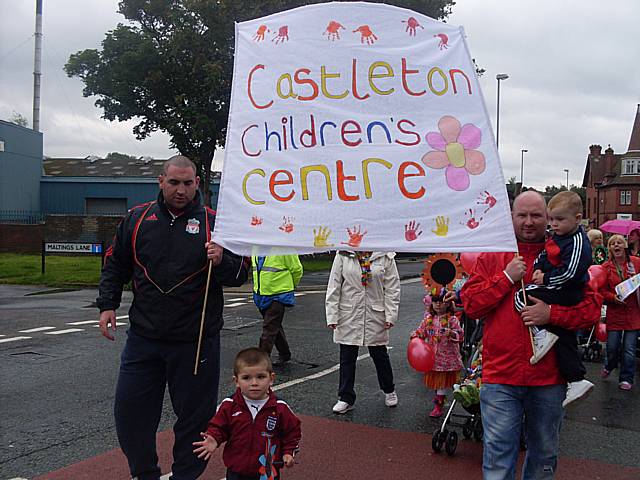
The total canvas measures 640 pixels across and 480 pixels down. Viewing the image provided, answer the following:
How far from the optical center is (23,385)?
295 inches

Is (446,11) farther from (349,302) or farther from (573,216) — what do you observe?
(573,216)

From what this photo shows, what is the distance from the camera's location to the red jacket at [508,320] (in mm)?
3523

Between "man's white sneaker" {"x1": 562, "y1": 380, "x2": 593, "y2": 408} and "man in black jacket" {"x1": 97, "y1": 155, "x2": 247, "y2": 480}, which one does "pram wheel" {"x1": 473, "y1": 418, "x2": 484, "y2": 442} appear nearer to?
"man's white sneaker" {"x1": 562, "y1": 380, "x2": 593, "y2": 408}

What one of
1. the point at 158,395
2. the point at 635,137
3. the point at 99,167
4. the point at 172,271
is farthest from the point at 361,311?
the point at 635,137

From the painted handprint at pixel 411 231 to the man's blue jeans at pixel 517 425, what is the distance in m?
0.91

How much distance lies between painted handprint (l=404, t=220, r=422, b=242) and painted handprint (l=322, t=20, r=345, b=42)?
1146 millimetres

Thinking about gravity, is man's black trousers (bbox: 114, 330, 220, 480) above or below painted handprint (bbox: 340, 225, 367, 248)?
below

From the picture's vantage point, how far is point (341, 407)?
639cm

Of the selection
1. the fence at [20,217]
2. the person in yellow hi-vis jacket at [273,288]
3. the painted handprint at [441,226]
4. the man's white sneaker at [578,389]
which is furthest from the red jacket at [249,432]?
the fence at [20,217]

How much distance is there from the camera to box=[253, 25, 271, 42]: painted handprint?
12.7 ft

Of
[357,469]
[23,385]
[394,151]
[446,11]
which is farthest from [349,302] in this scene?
[446,11]

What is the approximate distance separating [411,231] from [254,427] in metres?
1.31

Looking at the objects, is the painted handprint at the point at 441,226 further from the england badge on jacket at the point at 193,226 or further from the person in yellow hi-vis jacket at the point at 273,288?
the person in yellow hi-vis jacket at the point at 273,288

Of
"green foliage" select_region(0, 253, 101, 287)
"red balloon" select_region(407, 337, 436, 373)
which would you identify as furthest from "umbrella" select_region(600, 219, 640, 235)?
"green foliage" select_region(0, 253, 101, 287)
